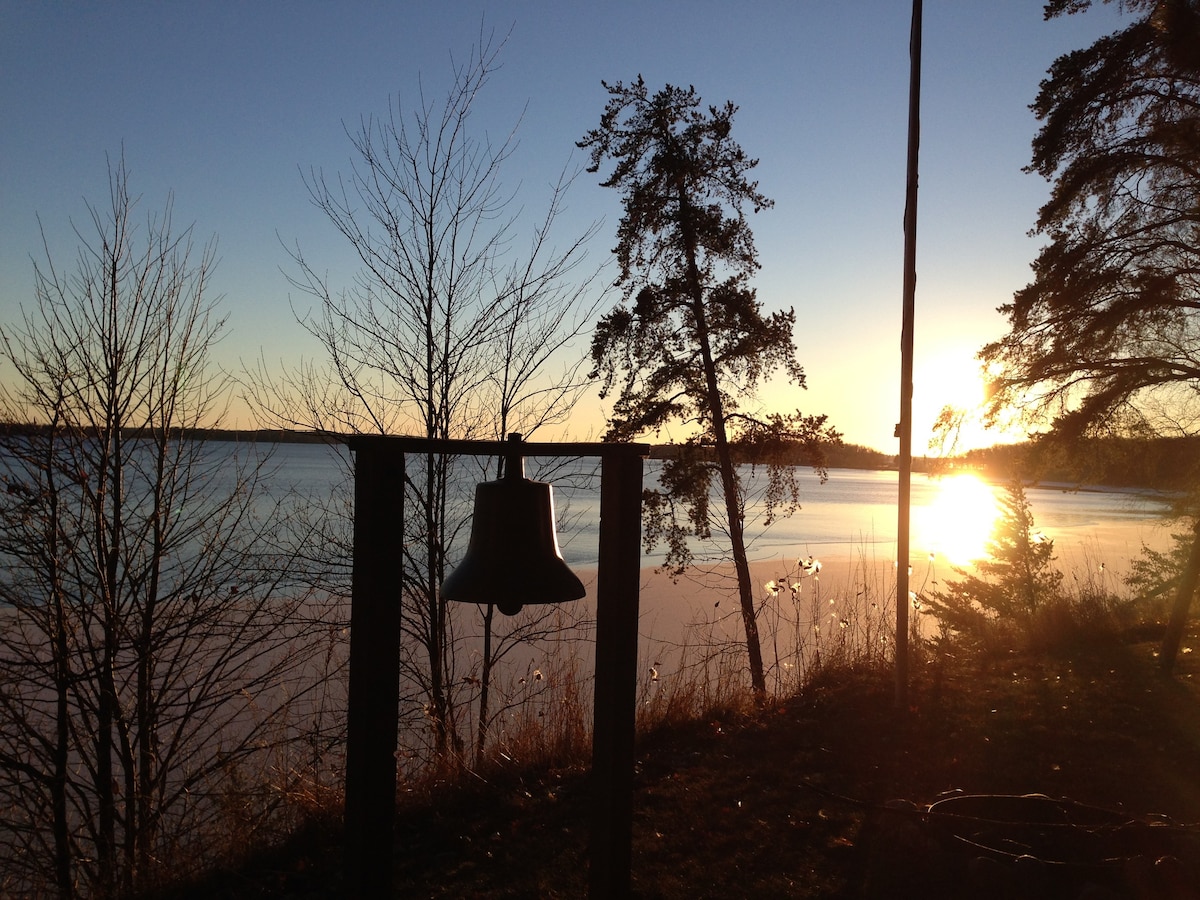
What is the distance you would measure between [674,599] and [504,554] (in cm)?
1474

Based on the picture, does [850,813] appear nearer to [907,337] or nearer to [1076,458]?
[907,337]

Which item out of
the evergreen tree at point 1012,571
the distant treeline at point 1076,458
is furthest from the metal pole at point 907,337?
the evergreen tree at point 1012,571

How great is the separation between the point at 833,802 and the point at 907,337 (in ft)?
12.2

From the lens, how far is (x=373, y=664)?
2.42m

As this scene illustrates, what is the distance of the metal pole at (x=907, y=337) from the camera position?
6.50 m

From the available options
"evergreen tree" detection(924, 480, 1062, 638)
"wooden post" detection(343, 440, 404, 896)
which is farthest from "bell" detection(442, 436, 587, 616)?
"evergreen tree" detection(924, 480, 1062, 638)

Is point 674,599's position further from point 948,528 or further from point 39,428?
point 948,528

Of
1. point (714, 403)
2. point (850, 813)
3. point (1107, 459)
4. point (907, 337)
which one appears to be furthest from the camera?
point (714, 403)

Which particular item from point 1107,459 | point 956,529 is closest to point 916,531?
point 956,529

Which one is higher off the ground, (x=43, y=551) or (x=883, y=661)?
(x=43, y=551)

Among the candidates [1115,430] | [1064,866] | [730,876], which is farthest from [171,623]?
[1115,430]

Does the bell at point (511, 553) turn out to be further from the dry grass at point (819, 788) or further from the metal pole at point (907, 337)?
the metal pole at point (907, 337)

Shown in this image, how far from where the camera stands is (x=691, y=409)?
33.8ft

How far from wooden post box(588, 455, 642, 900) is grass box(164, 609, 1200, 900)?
90 cm
